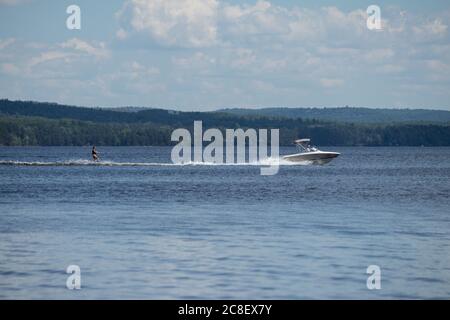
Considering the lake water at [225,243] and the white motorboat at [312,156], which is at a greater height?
the white motorboat at [312,156]

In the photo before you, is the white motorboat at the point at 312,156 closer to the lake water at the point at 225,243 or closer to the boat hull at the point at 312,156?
the boat hull at the point at 312,156

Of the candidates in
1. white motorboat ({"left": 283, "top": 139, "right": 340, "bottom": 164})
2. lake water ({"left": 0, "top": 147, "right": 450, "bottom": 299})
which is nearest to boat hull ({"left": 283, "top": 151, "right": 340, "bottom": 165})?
white motorboat ({"left": 283, "top": 139, "right": 340, "bottom": 164})

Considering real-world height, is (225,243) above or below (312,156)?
below

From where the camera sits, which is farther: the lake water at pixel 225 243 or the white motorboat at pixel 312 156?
the white motorboat at pixel 312 156

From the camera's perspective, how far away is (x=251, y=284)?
25.9m

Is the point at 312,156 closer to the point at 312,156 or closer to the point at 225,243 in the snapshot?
the point at 312,156

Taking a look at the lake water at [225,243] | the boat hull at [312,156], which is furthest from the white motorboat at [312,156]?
the lake water at [225,243]

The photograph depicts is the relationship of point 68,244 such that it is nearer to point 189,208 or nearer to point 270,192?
point 189,208

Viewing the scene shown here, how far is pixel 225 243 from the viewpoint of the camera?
3397 centimetres

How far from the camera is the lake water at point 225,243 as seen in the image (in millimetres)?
25688

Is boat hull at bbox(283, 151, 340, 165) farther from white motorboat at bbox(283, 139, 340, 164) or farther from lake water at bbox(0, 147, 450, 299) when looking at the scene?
lake water at bbox(0, 147, 450, 299)

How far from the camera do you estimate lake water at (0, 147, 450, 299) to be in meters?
25.7

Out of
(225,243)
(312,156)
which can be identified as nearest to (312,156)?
(312,156)
